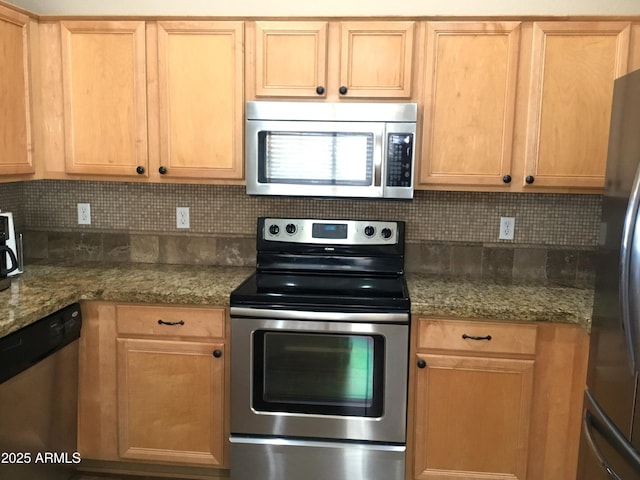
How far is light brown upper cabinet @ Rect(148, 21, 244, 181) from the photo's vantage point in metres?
2.52

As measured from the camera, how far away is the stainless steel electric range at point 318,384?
228 cm

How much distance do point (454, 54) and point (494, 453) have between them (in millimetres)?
1686

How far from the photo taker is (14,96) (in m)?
2.46

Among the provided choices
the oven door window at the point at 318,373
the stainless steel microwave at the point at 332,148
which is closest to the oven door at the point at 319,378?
the oven door window at the point at 318,373

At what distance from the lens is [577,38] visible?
2.38 metres

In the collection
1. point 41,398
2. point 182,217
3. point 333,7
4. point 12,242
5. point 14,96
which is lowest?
point 41,398

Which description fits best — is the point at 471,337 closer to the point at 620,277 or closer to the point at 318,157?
the point at 620,277

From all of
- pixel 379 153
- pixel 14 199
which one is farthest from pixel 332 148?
pixel 14 199

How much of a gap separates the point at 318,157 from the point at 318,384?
964 mm

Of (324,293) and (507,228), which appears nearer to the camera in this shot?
(324,293)

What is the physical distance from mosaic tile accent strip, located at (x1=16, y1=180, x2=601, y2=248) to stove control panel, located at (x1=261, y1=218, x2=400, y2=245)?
0.27 feet

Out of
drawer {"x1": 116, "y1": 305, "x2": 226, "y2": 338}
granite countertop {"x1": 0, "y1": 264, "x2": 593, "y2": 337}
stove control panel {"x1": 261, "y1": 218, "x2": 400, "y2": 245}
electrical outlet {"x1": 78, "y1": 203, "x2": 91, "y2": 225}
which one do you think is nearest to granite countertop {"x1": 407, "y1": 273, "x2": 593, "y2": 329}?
granite countertop {"x1": 0, "y1": 264, "x2": 593, "y2": 337}

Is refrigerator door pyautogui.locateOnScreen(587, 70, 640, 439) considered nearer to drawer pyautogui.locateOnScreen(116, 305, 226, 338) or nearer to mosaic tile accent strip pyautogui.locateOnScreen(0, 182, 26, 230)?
drawer pyautogui.locateOnScreen(116, 305, 226, 338)

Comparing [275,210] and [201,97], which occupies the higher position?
[201,97]
